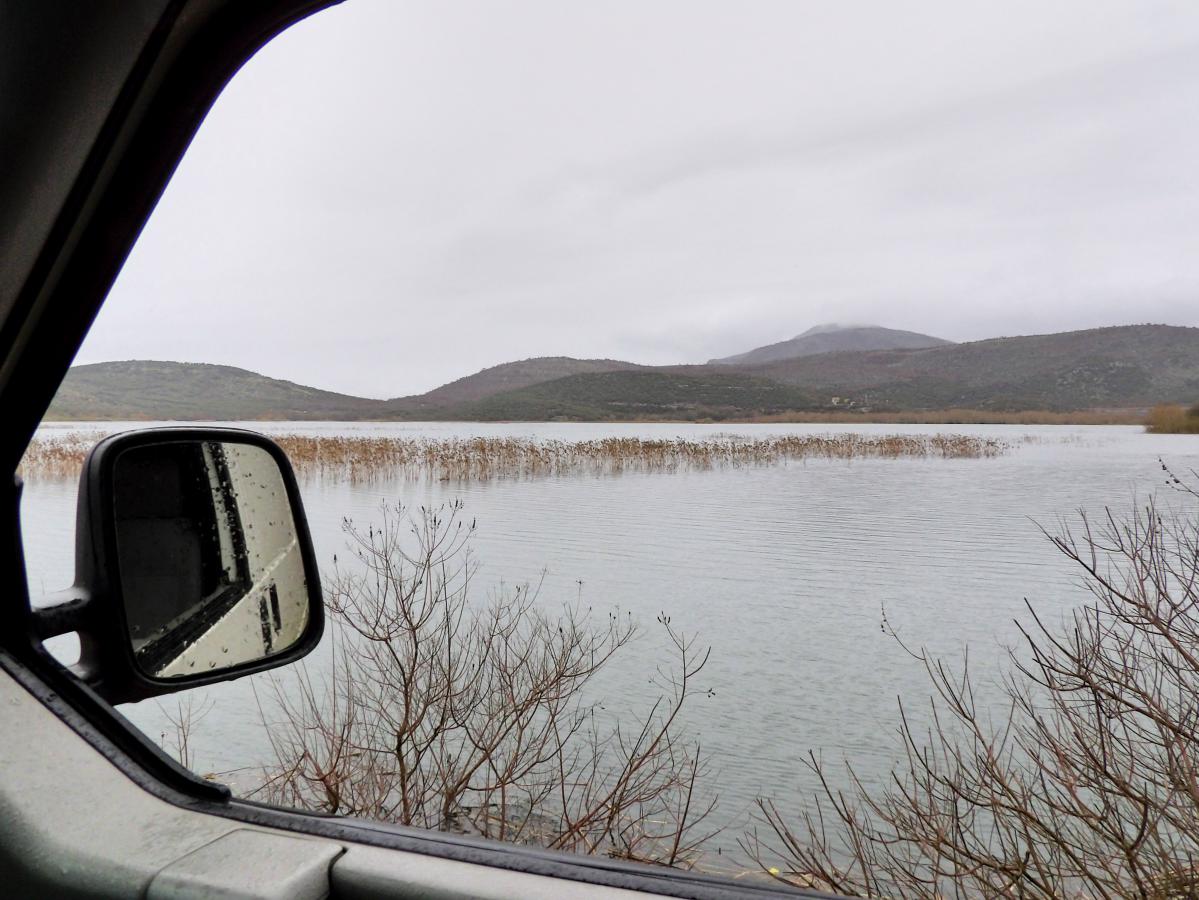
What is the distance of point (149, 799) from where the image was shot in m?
0.71

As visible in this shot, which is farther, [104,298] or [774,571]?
[774,571]

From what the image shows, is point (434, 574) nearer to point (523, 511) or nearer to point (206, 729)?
point (206, 729)

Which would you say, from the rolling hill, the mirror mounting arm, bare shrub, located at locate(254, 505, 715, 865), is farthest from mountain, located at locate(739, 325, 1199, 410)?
the mirror mounting arm

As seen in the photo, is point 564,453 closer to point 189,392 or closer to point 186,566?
point 189,392

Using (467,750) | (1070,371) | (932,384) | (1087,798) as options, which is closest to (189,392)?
(467,750)

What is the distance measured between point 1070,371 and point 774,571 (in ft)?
12.7

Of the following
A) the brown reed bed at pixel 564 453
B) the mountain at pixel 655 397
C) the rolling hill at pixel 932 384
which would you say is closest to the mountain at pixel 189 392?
the rolling hill at pixel 932 384

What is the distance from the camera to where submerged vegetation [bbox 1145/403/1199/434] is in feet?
13.5

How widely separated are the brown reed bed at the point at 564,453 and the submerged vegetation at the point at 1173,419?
689cm

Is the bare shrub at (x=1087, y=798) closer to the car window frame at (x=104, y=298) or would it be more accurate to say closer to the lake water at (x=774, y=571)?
the lake water at (x=774, y=571)

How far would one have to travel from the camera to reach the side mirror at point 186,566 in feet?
2.68

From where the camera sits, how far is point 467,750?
4.84 metres

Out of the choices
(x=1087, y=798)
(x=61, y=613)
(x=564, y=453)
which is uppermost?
(x=61, y=613)

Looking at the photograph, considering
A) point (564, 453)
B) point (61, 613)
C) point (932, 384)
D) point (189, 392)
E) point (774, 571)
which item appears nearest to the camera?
point (61, 613)
